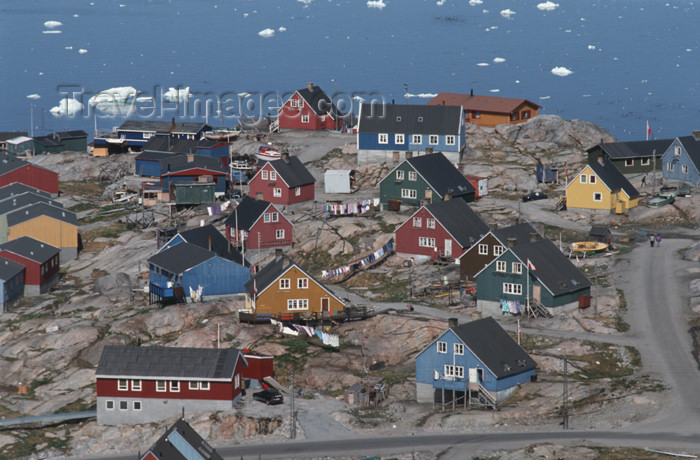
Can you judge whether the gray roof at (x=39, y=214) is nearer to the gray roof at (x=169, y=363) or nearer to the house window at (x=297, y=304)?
the house window at (x=297, y=304)

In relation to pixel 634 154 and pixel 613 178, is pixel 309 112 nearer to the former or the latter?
pixel 634 154

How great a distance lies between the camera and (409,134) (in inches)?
4998

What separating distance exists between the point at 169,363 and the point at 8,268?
34.0 m

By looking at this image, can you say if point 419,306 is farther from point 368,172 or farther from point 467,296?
point 368,172

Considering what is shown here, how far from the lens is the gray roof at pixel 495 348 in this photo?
77.1 meters

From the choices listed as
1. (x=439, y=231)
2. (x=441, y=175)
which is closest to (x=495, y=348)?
(x=439, y=231)

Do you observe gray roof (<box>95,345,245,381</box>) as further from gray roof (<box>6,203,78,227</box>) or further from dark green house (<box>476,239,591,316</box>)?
gray roof (<box>6,203,78,227</box>)

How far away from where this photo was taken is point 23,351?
91.6 metres

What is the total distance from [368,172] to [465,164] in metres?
9.85

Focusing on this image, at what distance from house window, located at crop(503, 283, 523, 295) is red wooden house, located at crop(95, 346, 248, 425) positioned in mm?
21421

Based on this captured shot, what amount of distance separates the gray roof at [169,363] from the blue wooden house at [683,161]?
56780mm

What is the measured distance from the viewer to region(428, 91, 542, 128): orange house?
140 m

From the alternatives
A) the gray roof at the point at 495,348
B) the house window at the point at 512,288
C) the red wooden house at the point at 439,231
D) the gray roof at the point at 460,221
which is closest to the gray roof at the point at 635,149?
the gray roof at the point at 460,221

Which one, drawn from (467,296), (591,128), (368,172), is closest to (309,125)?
(368,172)
